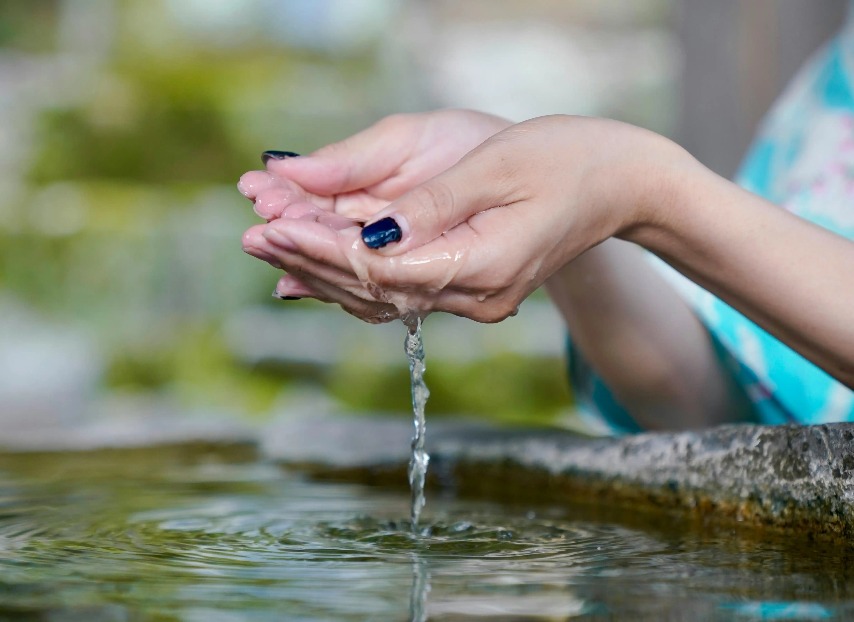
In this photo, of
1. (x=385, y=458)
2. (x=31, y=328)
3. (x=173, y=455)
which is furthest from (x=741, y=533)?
(x=31, y=328)

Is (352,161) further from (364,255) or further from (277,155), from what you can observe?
(364,255)

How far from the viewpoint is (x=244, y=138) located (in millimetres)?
5809

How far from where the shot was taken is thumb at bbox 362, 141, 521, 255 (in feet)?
3.26

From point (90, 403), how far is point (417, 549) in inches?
138

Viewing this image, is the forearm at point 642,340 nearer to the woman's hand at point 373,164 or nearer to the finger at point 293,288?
the woman's hand at point 373,164

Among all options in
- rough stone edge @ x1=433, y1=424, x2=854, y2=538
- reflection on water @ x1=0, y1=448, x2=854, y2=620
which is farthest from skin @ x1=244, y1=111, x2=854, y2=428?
reflection on water @ x1=0, y1=448, x2=854, y2=620

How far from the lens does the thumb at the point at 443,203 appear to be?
99 cm

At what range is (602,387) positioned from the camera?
6.37ft

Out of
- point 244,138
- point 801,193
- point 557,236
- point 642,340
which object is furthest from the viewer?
point 244,138

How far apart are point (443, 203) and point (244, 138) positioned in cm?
495

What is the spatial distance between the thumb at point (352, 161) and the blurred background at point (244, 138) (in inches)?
102

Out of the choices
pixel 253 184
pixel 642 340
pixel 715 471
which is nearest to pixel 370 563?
pixel 253 184

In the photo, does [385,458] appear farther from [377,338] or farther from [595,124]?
[377,338]

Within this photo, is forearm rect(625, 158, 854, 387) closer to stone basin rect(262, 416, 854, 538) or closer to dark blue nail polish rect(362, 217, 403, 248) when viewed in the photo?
stone basin rect(262, 416, 854, 538)
